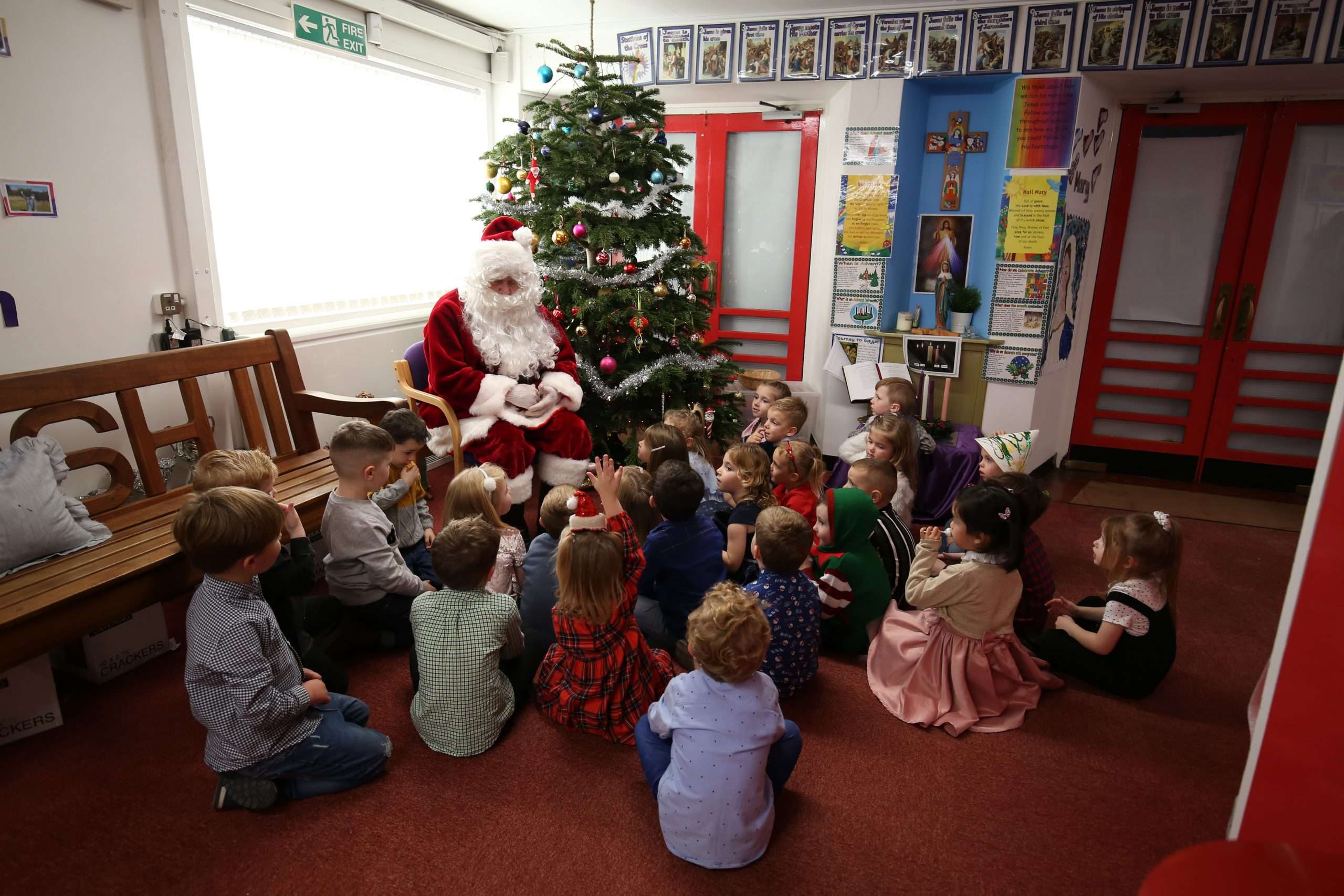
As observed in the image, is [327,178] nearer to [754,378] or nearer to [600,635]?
[754,378]

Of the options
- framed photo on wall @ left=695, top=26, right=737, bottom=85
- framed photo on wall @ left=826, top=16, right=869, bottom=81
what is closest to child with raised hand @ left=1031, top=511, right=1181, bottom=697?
framed photo on wall @ left=826, top=16, right=869, bottom=81

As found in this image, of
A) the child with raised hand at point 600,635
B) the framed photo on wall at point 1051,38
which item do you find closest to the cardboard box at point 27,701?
the child with raised hand at point 600,635

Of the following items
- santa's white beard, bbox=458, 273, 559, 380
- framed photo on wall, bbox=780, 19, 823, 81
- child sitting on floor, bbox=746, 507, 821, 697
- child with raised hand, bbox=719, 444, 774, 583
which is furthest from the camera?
framed photo on wall, bbox=780, 19, 823, 81

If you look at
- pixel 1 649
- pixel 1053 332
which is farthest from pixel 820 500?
pixel 1053 332

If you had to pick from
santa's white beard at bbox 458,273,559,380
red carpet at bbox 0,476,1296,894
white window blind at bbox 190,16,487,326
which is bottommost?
red carpet at bbox 0,476,1296,894

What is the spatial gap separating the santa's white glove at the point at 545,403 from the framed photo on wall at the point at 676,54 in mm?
2865

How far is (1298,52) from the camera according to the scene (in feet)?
14.7

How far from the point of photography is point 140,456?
3158mm

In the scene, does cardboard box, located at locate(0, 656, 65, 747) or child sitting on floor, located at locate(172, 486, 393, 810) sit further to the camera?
cardboard box, located at locate(0, 656, 65, 747)

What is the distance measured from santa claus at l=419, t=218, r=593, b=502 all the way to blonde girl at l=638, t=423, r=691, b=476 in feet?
2.30

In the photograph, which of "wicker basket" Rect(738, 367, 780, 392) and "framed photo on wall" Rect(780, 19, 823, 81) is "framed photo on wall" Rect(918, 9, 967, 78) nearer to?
"framed photo on wall" Rect(780, 19, 823, 81)

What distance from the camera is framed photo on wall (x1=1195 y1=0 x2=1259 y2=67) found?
452 cm

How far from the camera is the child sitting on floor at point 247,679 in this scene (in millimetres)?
2059

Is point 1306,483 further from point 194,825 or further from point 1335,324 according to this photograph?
point 194,825
